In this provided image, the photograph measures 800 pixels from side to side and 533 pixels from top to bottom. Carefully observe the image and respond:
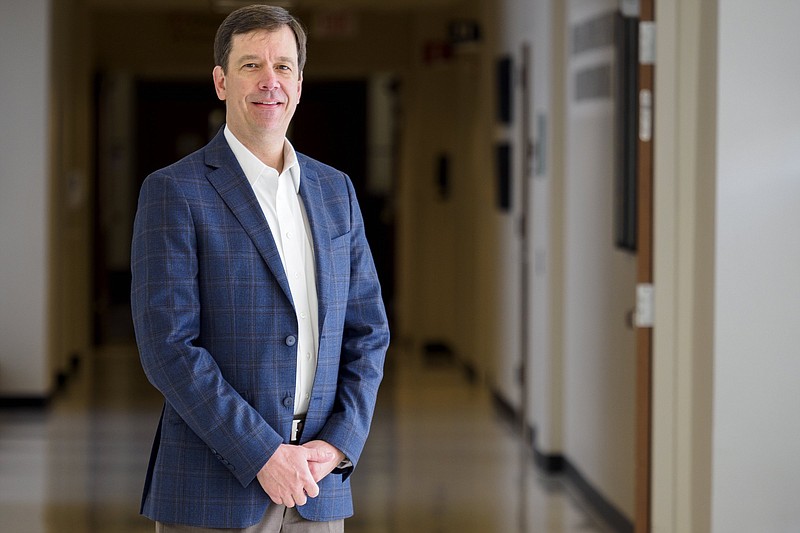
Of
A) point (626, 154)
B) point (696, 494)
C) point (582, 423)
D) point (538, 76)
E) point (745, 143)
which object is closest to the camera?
point (745, 143)

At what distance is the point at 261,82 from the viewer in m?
1.92

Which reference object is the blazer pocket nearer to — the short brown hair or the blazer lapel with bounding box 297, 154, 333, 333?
the blazer lapel with bounding box 297, 154, 333, 333

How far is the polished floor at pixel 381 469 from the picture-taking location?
198 inches

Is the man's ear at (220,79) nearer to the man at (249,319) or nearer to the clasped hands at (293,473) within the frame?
the man at (249,319)

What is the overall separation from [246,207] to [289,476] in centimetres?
46

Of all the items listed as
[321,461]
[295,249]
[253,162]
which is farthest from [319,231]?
[321,461]

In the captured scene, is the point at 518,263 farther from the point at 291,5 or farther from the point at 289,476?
the point at 289,476

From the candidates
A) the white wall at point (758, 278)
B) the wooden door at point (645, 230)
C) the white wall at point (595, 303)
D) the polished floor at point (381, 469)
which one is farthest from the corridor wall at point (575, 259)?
the white wall at point (758, 278)

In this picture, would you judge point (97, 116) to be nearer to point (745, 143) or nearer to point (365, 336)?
point (745, 143)

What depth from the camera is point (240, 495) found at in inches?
75.8

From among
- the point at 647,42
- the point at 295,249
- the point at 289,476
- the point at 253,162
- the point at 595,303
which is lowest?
the point at 595,303

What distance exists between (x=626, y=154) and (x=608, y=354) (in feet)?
3.35

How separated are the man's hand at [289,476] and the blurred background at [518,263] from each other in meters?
1.94

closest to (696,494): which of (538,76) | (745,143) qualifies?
(745,143)
